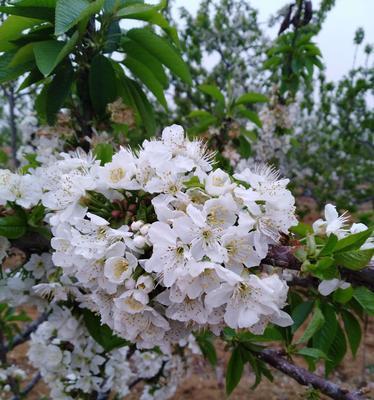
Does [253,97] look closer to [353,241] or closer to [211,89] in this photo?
[211,89]

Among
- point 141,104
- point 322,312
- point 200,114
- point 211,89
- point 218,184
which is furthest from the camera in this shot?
point 200,114

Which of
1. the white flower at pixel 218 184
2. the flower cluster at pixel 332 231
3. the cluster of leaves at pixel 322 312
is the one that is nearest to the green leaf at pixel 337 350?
the cluster of leaves at pixel 322 312

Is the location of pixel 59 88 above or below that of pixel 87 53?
below

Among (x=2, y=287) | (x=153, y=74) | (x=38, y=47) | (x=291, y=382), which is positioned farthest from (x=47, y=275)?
(x=291, y=382)

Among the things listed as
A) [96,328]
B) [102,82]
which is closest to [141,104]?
[102,82]

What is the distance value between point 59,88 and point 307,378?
1.32 metres

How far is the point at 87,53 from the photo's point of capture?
1656 millimetres

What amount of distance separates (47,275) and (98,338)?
289 mm

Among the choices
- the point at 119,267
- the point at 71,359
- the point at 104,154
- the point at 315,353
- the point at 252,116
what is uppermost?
the point at 252,116

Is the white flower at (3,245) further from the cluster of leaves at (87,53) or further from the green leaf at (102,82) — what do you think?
the green leaf at (102,82)

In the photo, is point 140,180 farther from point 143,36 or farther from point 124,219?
point 143,36

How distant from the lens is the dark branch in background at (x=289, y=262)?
95 cm

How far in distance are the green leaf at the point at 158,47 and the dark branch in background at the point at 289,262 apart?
37.5 inches

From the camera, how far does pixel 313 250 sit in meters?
0.93
